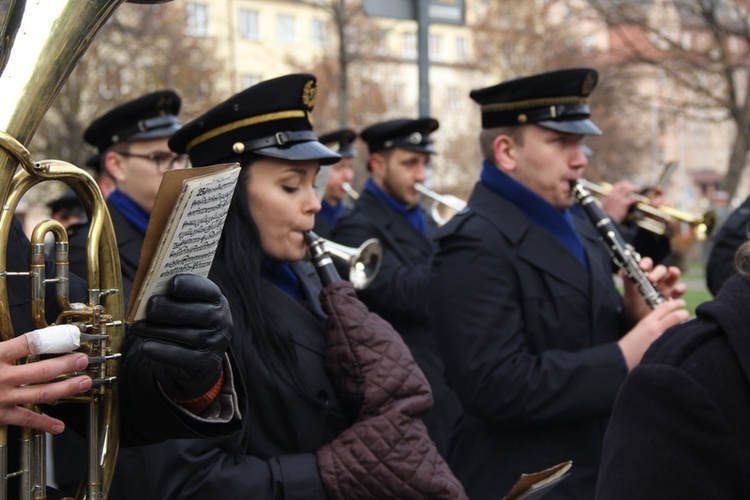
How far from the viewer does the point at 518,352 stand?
3289mm

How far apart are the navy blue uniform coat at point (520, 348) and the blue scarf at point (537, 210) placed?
0.05 metres

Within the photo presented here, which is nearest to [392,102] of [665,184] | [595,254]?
[665,184]

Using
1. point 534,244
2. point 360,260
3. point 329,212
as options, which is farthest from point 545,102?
point 329,212

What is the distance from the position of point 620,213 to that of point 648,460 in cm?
372

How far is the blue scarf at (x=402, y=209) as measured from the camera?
624cm

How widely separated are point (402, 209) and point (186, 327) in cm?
434

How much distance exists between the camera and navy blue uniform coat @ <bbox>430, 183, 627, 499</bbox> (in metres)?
3.23

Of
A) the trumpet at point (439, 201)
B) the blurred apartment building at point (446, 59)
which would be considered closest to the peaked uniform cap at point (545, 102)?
the trumpet at point (439, 201)

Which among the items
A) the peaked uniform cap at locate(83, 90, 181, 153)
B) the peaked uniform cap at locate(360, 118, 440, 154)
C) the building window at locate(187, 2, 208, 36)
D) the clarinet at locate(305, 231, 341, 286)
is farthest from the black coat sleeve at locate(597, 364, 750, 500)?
the building window at locate(187, 2, 208, 36)

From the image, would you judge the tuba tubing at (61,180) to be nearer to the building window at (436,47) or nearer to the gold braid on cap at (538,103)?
the gold braid on cap at (538,103)

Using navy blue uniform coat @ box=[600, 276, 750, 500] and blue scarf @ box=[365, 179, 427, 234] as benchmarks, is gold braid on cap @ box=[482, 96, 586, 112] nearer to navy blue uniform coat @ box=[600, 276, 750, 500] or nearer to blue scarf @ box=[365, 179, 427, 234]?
navy blue uniform coat @ box=[600, 276, 750, 500]

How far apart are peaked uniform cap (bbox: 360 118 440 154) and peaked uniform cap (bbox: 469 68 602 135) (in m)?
2.88

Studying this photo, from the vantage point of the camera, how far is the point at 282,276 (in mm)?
2947

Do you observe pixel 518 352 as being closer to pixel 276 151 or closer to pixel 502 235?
pixel 502 235
